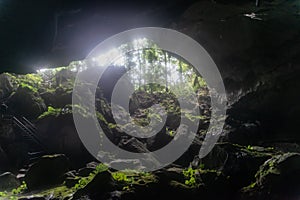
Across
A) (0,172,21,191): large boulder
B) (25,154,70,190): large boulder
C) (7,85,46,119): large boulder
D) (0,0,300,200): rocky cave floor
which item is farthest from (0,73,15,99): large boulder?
(25,154,70,190): large boulder

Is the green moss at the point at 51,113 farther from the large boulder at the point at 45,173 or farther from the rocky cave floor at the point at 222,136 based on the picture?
the large boulder at the point at 45,173

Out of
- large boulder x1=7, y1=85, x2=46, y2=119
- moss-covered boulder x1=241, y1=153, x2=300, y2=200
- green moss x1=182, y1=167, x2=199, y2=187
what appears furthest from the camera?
large boulder x1=7, y1=85, x2=46, y2=119

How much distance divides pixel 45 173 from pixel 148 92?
15.8 meters

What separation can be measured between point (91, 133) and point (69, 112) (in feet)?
5.10

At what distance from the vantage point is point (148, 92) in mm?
25000

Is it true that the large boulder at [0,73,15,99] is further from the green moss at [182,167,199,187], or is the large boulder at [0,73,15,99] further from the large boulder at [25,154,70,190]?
the green moss at [182,167,199,187]

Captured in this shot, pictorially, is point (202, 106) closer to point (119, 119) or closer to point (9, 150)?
point (119, 119)

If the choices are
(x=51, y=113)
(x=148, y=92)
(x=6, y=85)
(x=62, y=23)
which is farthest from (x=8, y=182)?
(x=148, y=92)

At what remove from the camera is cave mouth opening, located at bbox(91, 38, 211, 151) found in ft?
52.3

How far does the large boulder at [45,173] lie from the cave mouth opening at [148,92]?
4.40 m

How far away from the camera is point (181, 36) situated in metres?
10.8

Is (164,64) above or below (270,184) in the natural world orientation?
above

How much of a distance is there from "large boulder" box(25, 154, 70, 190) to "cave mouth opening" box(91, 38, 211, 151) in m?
4.40

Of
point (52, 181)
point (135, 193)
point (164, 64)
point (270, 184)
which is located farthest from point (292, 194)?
point (164, 64)
